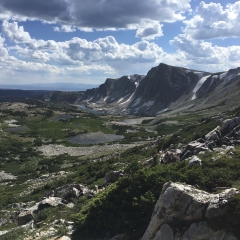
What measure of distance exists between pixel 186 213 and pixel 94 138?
4285 inches

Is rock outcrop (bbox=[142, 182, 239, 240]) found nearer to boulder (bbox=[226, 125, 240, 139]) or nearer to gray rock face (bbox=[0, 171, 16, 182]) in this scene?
boulder (bbox=[226, 125, 240, 139])

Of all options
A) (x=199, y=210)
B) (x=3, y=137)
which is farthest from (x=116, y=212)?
(x=3, y=137)

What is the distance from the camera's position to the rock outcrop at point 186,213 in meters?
10.8

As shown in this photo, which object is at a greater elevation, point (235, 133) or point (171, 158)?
point (235, 133)

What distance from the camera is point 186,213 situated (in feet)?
37.6

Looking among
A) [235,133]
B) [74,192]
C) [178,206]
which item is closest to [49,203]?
[74,192]

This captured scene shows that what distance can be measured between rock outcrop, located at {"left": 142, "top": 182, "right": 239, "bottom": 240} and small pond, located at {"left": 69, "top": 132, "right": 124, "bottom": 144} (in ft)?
329

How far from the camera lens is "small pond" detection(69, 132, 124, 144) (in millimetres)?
113688

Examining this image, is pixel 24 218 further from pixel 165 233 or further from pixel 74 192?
pixel 165 233

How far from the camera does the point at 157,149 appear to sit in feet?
149

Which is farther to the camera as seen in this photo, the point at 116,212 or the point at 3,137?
the point at 3,137

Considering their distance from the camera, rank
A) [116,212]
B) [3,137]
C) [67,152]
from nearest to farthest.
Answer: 1. [116,212]
2. [67,152]
3. [3,137]

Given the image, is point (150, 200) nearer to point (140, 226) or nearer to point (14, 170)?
point (140, 226)

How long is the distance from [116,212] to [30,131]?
128314 millimetres
